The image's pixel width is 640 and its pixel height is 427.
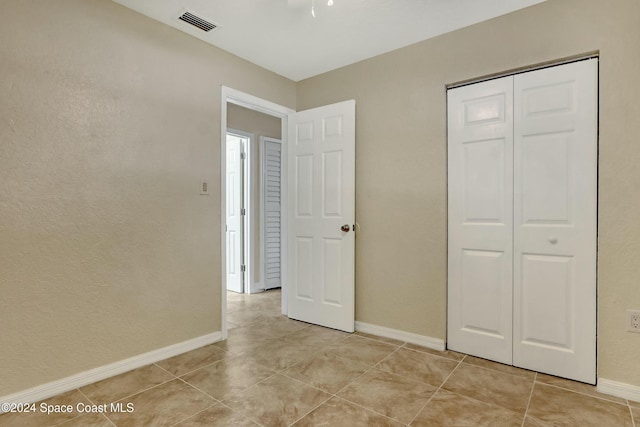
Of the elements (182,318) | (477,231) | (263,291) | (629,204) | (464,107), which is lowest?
(263,291)

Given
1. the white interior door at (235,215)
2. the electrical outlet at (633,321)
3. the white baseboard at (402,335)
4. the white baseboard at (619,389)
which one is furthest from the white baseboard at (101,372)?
the electrical outlet at (633,321)

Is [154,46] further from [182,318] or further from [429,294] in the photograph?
[429,294]

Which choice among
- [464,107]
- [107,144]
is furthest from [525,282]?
[107,144]

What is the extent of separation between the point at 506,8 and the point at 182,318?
3228 millimetres

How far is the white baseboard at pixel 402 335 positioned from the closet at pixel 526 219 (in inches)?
4.5

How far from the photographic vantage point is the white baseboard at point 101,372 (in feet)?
6.28

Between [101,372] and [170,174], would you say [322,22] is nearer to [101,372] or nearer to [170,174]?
[170,174]

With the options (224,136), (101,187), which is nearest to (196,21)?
(224,136)

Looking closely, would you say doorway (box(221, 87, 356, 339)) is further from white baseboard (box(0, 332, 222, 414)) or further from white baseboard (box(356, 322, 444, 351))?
white baseboard (box(0, 332, 222, 414))

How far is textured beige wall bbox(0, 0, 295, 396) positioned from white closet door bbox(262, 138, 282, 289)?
6.17ft

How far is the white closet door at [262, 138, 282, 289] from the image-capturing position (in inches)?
188

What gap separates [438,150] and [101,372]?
283 cm

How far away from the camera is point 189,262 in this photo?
2.71 meters

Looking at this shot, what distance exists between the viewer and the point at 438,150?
2.70 metres
